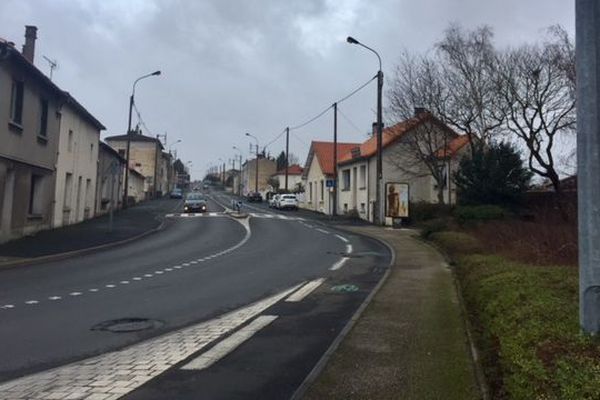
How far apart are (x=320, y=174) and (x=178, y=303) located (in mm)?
47094

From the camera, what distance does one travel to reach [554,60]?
92.9 feet

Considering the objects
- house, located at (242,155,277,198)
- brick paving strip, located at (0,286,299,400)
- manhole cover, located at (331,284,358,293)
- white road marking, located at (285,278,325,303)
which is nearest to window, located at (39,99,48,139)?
white road marking, located at (285,278,325,303)

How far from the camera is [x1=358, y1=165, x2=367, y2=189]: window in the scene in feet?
145

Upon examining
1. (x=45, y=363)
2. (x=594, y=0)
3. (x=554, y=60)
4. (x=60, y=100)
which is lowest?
(x=45, y=363)

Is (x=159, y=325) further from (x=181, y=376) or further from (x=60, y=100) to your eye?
(x=60, y=100)

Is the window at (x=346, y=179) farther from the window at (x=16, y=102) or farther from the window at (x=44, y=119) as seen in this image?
the window at (x=16, y=102)

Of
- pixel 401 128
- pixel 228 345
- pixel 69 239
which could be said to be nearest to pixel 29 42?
pixel 69 239

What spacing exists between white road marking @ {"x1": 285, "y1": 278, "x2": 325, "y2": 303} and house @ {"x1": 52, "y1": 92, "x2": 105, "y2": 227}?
54.0 feet

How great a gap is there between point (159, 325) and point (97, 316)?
1182 millimetres

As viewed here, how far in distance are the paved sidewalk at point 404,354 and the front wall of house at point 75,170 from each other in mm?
19562

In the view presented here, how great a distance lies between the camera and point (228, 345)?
7098mm

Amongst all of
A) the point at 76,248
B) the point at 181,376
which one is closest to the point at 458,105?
the point at 76,248

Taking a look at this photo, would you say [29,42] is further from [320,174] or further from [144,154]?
[144,154]

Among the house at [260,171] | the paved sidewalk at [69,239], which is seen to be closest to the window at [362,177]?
the paved sidewalk at [69,239]
